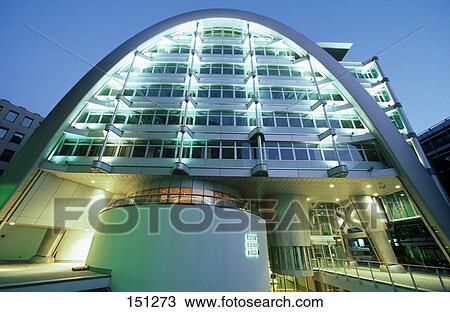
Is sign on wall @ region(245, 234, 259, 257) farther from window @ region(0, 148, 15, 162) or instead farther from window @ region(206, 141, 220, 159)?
window @ region(0, 148, 15, 162)

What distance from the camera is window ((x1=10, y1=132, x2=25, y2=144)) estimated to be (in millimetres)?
25922

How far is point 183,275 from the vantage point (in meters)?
8.54

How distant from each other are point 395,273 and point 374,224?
3551 mm

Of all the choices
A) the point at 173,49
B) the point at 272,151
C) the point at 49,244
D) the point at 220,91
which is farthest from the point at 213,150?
the point at 49,244

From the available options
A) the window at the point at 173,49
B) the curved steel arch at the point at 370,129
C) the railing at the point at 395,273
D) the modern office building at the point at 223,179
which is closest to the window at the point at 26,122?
the modern office building at the point at 223,179

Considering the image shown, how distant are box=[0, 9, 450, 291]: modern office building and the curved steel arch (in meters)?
0.09

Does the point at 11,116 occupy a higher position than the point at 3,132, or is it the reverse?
the point at 11,116

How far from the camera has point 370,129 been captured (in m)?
15.5

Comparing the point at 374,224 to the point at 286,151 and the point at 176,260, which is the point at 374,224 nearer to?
the point at 286,151

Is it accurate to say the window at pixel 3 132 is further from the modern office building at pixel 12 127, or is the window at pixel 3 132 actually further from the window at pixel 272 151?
the window at pixel 272 151

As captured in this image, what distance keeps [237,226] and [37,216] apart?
1383 centimetres

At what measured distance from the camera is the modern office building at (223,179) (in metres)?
9.63
